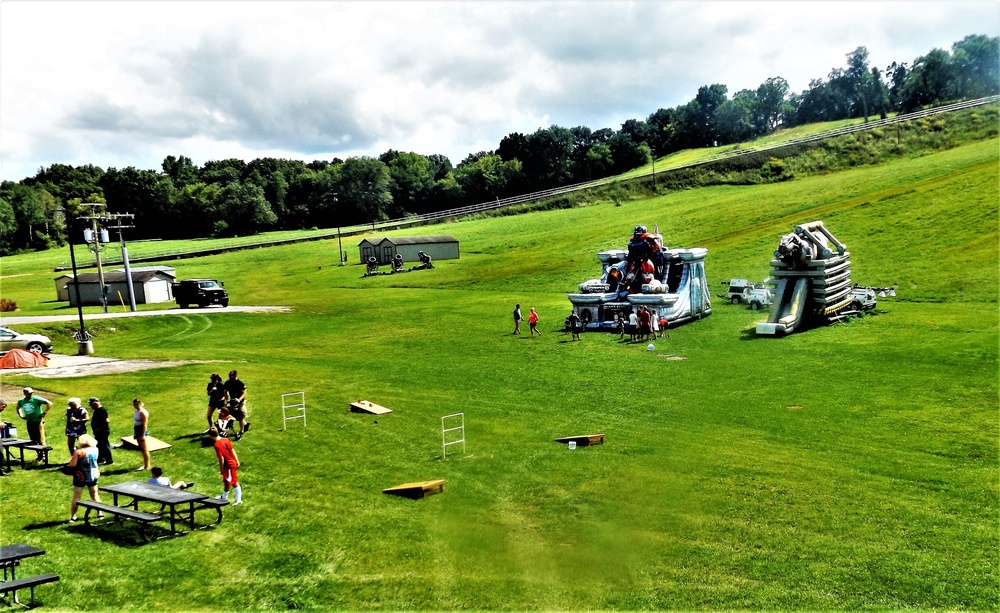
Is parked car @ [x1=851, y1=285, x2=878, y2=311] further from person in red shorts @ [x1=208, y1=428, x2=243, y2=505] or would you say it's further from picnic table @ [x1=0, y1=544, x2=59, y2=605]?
picnic table @ [x1=0, y1=544, x2=59, y2=605]

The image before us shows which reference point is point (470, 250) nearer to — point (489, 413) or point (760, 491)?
point (489, 413)

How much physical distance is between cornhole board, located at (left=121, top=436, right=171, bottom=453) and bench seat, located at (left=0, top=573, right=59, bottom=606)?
6.95 metres

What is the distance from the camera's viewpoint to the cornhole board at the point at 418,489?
45.0ft

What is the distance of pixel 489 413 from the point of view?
1991cm

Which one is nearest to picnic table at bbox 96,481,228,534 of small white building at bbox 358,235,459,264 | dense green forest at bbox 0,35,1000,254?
small white building at bbox 358,235,459,264

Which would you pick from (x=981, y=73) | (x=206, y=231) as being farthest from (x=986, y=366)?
(x=206, y=231)

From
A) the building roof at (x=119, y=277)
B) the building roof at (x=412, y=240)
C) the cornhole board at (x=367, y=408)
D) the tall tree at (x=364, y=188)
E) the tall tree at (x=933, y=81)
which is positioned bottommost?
the cornhole board at (x=367, y=408)

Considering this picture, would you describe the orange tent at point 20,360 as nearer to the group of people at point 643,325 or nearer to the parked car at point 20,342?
the parked car at point 20,342

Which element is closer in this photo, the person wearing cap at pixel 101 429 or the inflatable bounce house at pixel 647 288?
the person wearing cap at pixel 101 429

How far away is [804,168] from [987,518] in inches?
3029

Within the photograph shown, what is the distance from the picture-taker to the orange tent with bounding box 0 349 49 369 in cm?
2745

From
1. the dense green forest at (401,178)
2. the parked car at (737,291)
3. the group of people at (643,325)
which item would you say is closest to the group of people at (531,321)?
the group of people at (643,325)

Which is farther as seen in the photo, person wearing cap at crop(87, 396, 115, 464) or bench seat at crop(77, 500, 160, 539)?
person wearing cap at crop(87, 396, 115, 464)

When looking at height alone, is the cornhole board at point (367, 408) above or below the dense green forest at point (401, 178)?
below
